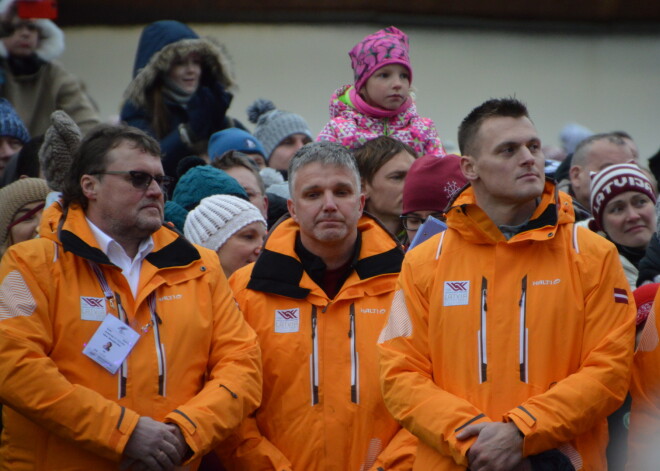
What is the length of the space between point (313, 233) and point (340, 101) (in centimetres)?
217

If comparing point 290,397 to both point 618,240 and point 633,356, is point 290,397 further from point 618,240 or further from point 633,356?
point 618,240

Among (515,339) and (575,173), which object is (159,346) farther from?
(575,173)

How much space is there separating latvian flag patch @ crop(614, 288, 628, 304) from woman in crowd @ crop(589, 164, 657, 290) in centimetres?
147

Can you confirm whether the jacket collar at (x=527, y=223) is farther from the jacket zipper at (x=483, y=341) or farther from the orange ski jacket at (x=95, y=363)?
the orange ski jacket at (x=95, y=363)

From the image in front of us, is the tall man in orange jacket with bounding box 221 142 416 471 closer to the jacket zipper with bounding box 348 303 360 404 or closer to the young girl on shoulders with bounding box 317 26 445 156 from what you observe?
the jacket zipper with bounding box 348 303 360 404

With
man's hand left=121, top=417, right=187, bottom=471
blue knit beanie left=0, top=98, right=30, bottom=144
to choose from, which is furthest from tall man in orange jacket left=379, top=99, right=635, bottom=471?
blue knit beanie left=0, top=98, right=30, bottom=144

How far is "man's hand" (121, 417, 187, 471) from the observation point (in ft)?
13.4

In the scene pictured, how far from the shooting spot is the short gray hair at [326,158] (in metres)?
4.84

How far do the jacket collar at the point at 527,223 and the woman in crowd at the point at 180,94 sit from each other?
3.28m

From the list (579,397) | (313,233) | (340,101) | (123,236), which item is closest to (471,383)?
(579,397)

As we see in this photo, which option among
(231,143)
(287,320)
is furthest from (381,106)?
(287,320)

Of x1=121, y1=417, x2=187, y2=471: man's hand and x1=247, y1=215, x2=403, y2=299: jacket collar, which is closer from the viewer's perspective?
x1=121, y1=417, x2=187, y2=471: man's hand

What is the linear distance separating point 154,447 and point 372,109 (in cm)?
300

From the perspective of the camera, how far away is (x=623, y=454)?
432 centimetres
